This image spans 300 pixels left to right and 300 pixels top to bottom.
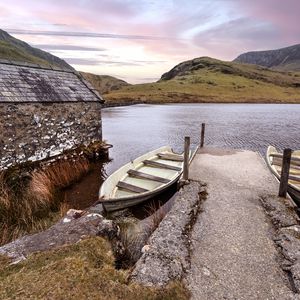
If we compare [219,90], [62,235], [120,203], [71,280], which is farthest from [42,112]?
[219,90]

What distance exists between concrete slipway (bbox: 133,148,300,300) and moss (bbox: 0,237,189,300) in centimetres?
34

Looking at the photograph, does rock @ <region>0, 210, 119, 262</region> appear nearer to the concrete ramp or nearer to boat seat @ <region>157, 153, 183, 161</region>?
the concrete ramp

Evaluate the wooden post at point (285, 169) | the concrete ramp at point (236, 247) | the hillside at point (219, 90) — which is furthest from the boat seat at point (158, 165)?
the hillside at point (219, 90)

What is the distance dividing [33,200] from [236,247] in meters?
7.20

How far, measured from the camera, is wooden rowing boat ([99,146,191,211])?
30.1 feet

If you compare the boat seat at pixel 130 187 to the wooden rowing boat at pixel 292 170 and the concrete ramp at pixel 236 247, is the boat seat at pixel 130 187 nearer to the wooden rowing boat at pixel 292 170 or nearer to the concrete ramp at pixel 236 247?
the concrete ramp at pixel 236 247

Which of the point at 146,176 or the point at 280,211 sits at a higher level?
the point at 280,211

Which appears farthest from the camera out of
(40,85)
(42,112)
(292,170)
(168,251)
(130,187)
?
(40,85)

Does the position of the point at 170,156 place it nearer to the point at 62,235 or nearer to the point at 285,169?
the point at 285,169

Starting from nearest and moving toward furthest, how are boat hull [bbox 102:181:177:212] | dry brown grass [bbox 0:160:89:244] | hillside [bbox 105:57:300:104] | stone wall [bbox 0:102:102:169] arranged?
1. dry brown grass [bbox 0:160:89:244]
2. boat hull [bbox 102:181:177:212]
3. stone wall [bbox 0:102:102:169]
4. hillside [bbox 105:57:300:104]

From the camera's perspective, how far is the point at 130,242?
712 cm

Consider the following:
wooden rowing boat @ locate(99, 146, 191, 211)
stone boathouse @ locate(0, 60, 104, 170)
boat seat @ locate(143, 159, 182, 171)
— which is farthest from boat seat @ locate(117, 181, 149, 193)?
stone boathouse @ locate(0, 60, 104, 170)

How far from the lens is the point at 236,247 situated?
5824 millimetres

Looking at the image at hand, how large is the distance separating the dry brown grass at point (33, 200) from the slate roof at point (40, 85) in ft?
11.3
